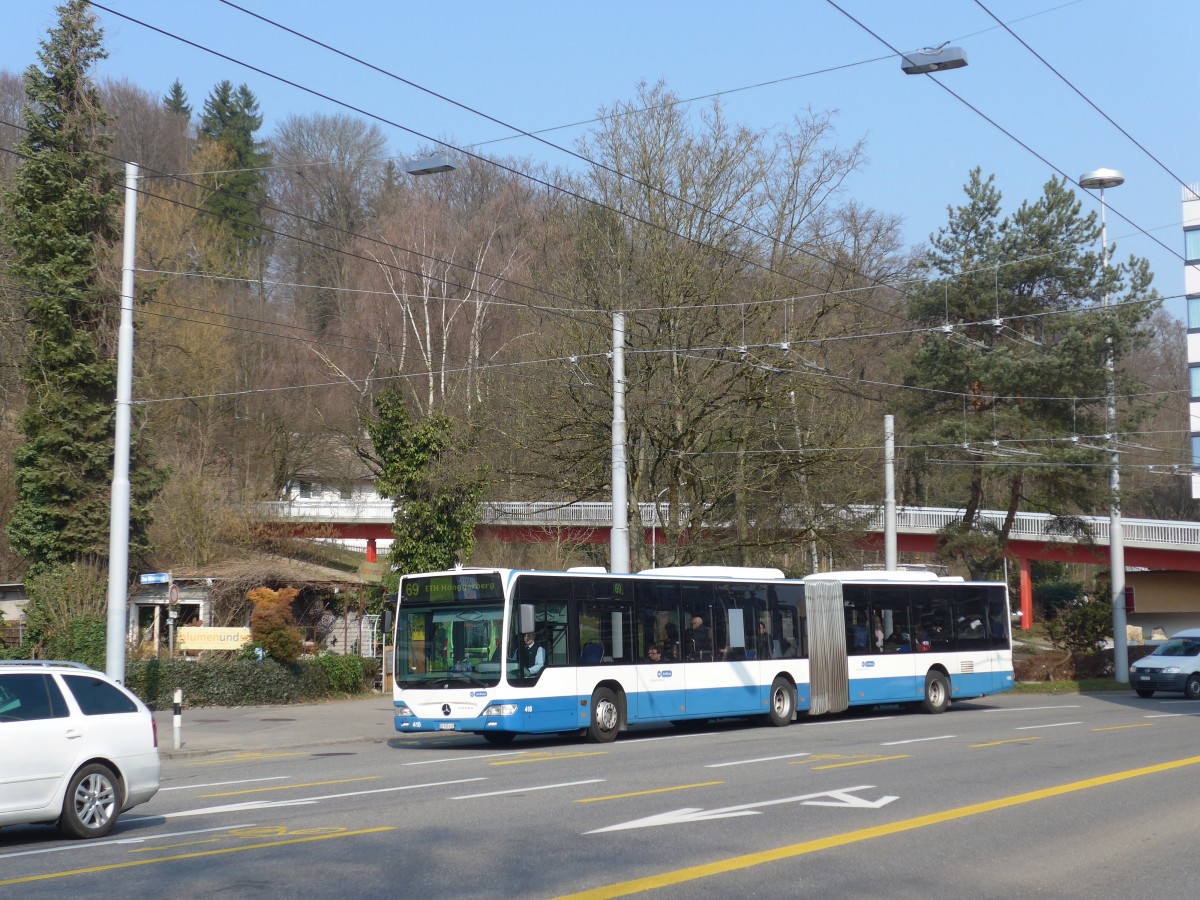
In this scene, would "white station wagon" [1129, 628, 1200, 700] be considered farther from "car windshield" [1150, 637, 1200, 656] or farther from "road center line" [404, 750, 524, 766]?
"road center line" [404, 750, 524, 766]

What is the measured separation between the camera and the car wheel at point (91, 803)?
11305mm

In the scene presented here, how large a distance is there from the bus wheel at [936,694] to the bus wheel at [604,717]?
1004cm

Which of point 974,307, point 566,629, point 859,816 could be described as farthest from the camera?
point 974,307

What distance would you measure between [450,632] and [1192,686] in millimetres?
22832

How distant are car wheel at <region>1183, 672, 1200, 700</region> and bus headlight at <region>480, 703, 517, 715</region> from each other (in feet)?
72.0

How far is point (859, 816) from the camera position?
1208 cm

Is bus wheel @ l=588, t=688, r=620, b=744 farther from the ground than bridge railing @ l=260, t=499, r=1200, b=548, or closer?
closer

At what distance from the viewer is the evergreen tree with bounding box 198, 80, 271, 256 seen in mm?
76000

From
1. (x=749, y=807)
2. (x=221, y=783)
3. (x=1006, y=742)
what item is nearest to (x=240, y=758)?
(x=221, y=783)

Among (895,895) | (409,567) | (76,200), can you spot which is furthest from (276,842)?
(76,200)

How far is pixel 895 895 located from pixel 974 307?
37.5 metres

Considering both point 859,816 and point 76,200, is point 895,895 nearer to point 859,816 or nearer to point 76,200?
point 859,816

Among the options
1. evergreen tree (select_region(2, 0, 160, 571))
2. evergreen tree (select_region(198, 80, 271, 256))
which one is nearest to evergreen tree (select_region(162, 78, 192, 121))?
evergreen tree (select_region(198, 80, 271, 256))

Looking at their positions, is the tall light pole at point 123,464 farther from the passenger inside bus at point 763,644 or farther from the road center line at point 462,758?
the passenger inside bus at point 763,644
